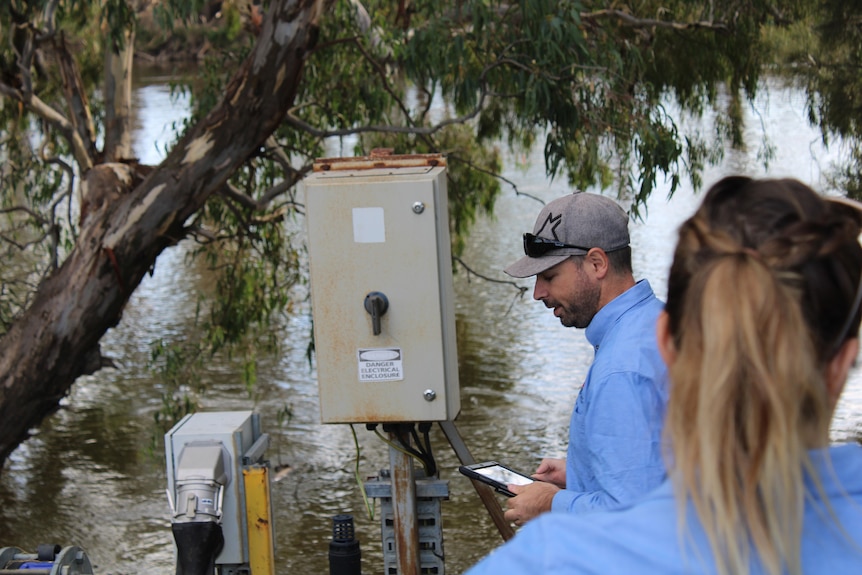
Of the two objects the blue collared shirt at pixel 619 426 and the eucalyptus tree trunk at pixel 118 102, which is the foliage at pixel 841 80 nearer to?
the eucalyptus tree trunk at pixel 118 102

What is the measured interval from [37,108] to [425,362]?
501 cm

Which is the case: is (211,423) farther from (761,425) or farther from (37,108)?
(37,108)

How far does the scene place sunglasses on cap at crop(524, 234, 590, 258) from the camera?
243 cm

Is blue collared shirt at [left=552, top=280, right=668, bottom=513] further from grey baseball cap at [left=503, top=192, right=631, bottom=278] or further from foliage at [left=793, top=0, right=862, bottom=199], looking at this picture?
foliage at [left=793, top=0, right=862, bottom=199]

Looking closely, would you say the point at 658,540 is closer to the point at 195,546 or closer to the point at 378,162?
the point at 195,546

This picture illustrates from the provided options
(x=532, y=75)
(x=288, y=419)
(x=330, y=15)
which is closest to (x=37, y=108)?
(x=330, y=15)

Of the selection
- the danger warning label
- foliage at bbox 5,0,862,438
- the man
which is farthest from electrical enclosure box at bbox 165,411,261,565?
foliage at bbox 5,0,862,438

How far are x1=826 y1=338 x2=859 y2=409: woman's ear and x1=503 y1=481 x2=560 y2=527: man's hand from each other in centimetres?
134

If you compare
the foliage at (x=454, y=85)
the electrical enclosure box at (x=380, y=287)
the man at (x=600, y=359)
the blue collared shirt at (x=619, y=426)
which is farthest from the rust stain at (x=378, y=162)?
the foliage at (x=454, y=85)

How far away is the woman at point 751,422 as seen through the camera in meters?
0.95

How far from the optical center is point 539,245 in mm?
2445

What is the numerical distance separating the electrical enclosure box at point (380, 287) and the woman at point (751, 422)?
198 centimetres

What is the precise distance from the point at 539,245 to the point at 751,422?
1508mm

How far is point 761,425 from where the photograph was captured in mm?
952
